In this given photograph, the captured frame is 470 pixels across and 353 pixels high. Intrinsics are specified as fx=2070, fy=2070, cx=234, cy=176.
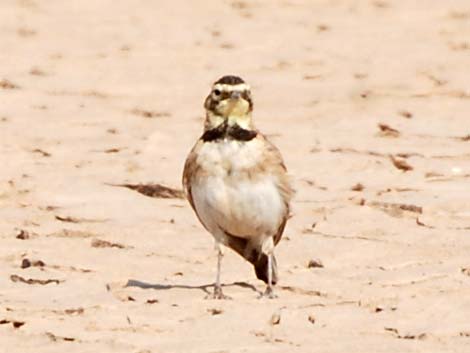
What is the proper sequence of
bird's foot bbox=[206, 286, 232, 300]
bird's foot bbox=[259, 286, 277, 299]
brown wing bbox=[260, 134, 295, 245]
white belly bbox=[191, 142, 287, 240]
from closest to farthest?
bird's foot bbox=[206, 286, 232, 300] → bird's foot bbox=[259, 286, 277, 299] → white belly bbox=[191, 142, 287, 240] → brown wing bbox=[260, 134, 295, 245]

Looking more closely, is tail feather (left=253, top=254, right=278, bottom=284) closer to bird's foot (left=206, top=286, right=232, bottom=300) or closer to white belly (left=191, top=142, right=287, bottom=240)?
white belly (left=191, top=142, right=287, bottom=240)

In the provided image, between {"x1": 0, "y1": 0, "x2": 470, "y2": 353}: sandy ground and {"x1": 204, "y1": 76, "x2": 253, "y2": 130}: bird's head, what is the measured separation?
2.16 ft

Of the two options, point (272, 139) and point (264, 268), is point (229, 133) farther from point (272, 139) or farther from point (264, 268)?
point (272, 139)

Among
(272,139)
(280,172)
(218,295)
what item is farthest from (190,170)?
(272,139)

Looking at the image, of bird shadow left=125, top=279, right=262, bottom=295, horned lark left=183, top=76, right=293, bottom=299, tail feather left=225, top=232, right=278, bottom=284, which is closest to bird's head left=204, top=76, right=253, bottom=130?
horned lark left=183, top=76, right=293, bottom=299

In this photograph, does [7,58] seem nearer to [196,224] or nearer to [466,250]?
[196,224]

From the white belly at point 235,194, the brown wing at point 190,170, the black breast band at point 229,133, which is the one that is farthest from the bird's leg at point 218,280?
the black breast band at point 229,133

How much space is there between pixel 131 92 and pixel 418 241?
143 inches

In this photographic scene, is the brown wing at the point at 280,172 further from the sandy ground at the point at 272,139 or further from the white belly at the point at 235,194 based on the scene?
the sandy ground at the point at 272,139

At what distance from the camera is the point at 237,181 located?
26.6 feet

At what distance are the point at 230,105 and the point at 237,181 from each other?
331 mm

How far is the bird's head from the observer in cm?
822

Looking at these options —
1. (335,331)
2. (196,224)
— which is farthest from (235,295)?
(196,224)

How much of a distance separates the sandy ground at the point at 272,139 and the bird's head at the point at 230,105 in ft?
2.16
